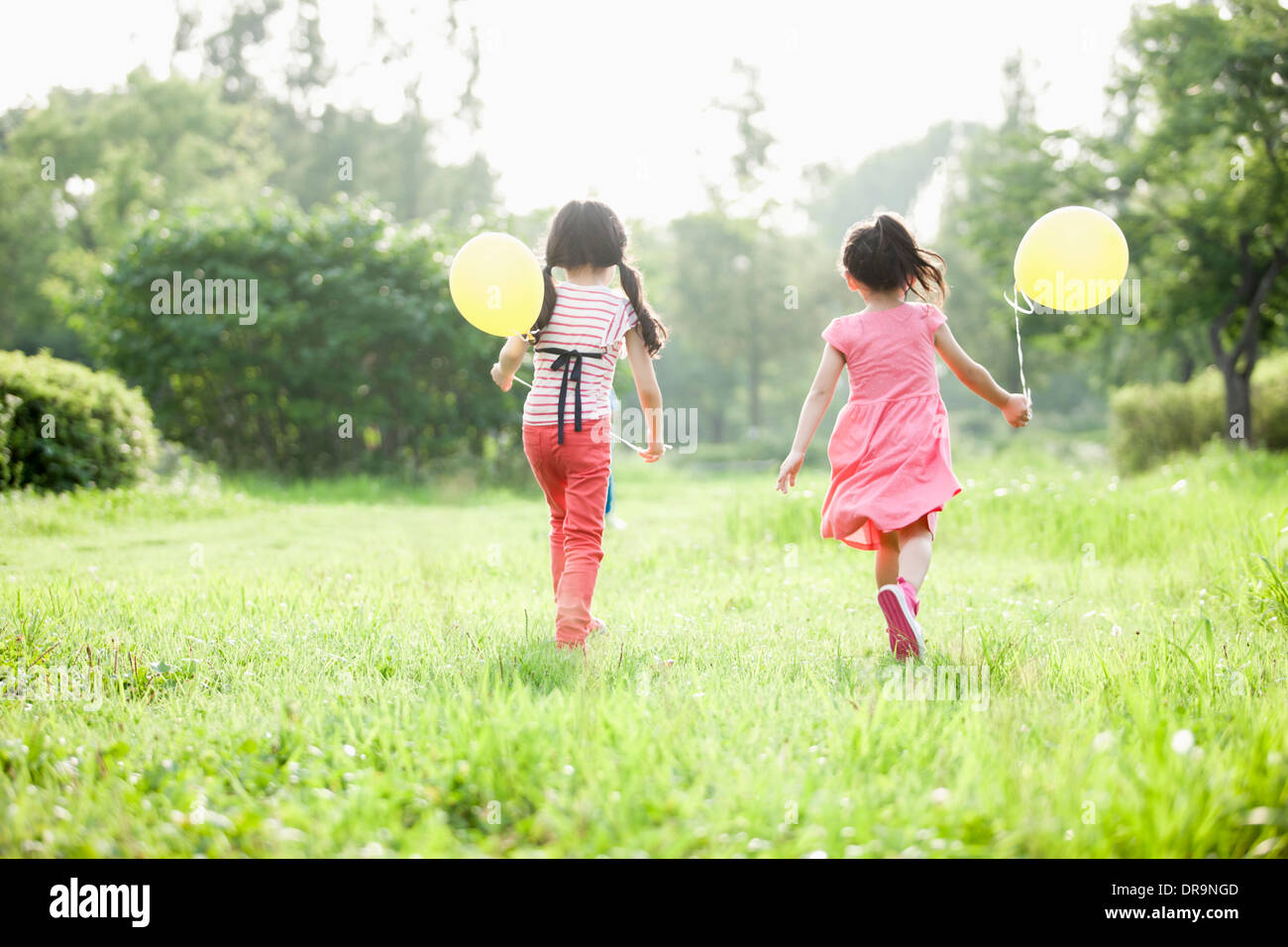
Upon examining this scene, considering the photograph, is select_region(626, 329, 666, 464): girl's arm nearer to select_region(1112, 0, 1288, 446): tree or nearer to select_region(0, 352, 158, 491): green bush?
select_region(0, 352, 158, 491): green bush

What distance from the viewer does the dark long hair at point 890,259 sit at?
147 inches

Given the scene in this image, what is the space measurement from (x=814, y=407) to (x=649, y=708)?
5.34 ft

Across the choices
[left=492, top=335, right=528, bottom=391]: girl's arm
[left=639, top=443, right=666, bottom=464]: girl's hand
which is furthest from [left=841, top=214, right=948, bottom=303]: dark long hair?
[left=492, top=335, right=528, bottom=391]: girl's arm

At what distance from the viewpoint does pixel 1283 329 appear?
14.5m

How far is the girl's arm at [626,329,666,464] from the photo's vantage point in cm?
385

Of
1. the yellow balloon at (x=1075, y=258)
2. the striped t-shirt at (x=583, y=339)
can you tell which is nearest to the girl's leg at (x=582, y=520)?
the striped t-shirt at (x=583, y=339)

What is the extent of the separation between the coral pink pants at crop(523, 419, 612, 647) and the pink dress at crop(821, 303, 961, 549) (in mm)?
977
